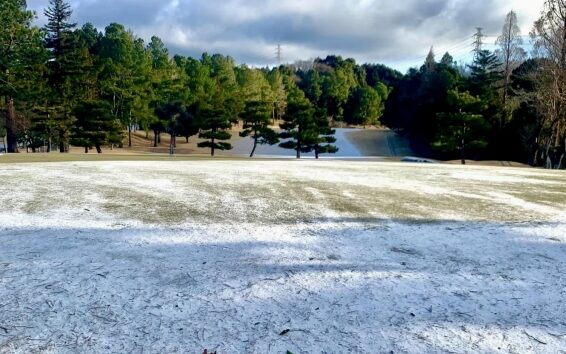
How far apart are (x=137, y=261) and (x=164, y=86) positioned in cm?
4315

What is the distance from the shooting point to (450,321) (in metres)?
2.84

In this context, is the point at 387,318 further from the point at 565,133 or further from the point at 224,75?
the point at 224,75

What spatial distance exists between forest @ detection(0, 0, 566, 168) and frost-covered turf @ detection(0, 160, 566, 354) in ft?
65.0

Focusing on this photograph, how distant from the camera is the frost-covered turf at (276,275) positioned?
Answer: 2600 mm

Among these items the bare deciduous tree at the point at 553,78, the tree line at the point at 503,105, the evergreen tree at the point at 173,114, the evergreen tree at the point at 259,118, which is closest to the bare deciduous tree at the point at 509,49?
the tree line at the point at 503,105

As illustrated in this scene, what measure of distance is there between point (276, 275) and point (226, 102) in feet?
111

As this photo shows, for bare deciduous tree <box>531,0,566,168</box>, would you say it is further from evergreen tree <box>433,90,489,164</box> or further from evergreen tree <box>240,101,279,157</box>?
evergreen tree <box>240,101,279,157</box>

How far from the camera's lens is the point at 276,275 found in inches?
140

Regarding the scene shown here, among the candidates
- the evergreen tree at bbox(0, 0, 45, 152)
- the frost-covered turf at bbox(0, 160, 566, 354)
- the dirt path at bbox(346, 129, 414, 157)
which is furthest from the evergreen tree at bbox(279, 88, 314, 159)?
the frost-covered turf at bbox(0, 160, 566, 354)

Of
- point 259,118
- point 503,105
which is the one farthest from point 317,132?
point 503,105

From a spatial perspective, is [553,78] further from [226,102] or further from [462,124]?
[226,102]

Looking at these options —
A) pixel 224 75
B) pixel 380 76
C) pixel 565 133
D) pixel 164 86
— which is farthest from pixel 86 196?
pixel 380 76

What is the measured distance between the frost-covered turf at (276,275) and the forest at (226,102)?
19.8m

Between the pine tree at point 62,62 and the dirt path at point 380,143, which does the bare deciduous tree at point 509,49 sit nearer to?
the dirt path at point 380,143
